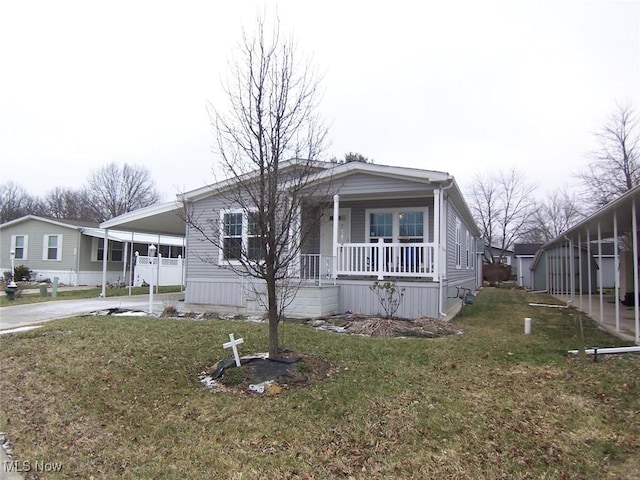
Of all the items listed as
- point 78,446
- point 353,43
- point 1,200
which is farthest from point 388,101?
point 1,200

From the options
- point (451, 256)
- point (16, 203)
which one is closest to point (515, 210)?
point (451, 256)

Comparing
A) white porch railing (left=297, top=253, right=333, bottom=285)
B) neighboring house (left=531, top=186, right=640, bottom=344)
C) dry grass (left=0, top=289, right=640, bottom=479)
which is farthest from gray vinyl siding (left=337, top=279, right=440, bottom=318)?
neighboring house (left=531, top=186, right=640, bottom=344)

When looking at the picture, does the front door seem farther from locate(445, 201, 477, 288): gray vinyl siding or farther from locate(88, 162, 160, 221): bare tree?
locate(88, 162, 160, 221): bare tree

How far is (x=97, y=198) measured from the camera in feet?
145

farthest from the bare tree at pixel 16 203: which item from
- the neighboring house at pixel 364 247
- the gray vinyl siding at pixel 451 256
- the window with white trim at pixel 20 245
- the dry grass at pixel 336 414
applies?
the dry grass at pixel 336 414

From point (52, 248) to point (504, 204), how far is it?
1507 inches

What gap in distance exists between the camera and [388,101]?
503 inches

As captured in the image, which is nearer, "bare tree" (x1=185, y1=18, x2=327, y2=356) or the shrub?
"bare tree" (x1=185, y1=18, x2=327, y2=356)

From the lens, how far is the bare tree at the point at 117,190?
44.0 meters

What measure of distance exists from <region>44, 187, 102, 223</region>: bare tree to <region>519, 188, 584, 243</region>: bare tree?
45295 mm

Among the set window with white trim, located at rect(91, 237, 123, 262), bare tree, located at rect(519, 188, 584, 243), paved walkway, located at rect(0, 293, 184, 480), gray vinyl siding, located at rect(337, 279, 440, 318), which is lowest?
paved walkway, located at rect(0, 293, 184, 480)

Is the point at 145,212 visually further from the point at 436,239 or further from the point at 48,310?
the point at 436,239

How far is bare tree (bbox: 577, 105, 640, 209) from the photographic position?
84.4 ft

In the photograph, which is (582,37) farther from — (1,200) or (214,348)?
(1,200)
